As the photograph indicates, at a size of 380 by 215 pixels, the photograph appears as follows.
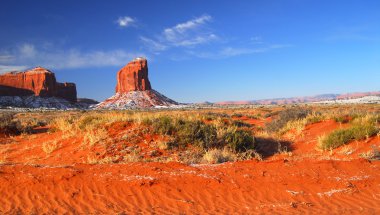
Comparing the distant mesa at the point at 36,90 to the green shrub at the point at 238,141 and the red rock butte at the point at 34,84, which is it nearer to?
the red rock butte at the point at 34,84

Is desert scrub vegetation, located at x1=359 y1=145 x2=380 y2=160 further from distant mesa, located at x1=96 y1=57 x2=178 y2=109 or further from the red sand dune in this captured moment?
distant mesa, located at x1=96 y1=57 x2=178 y2=109

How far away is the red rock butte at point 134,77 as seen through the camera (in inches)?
4828

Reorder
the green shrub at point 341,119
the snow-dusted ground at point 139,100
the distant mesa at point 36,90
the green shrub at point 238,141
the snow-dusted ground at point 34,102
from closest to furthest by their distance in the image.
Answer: the green shrub at point 238,141 → the green shrub at point 341,119 → the snow-dusted ground at point 34,102 → the snow-dusted ground at point 139,100 → the distant mesa at point 36,90

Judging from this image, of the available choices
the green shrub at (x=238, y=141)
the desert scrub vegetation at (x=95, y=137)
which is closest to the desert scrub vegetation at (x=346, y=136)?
the green shrub at (x=238, y=141)

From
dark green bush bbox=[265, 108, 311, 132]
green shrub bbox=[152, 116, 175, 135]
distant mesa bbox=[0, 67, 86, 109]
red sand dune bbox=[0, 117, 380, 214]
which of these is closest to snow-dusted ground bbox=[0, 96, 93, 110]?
distant mesa bbox=[0, 67, 86, 109]

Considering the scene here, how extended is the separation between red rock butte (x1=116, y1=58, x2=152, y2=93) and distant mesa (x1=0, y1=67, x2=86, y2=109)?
17592 millimetres

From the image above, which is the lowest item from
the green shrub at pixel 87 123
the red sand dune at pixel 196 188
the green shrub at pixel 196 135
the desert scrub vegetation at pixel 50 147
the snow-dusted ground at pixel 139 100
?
the red sand dune at pixel 196 188

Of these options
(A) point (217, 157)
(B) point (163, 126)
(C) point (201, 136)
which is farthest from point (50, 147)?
(A) point (217, 157)

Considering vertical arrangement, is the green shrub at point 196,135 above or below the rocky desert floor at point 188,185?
above

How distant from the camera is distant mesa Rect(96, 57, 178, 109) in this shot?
11038 centimetres

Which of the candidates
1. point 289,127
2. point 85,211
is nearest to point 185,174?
point 85,211

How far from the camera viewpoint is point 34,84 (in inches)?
4680

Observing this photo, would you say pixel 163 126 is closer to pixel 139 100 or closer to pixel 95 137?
pixel 95 137

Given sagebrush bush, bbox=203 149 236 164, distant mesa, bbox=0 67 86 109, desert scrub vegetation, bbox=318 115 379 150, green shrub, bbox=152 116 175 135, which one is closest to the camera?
sagebrush bush, bbox=203 149 236 164
